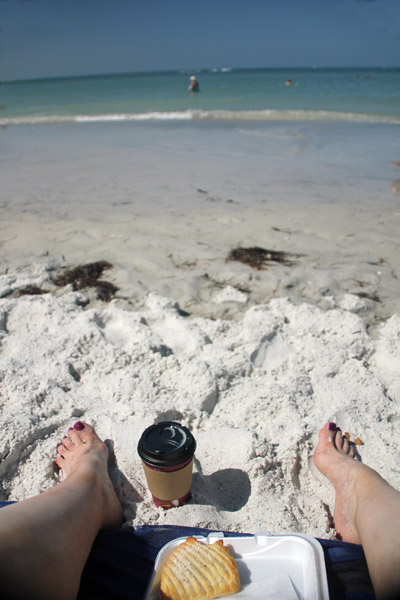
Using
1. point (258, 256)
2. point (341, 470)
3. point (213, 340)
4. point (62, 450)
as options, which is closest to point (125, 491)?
point (62, 450)

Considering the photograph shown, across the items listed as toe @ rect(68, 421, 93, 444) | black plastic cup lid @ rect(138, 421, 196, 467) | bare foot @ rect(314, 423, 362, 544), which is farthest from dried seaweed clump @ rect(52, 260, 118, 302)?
bare foot @ rect(314, 423, 362, 544)

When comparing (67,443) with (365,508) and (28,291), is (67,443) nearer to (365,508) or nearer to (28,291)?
(365,508)

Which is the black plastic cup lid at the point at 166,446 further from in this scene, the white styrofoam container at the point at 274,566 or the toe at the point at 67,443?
the toe at the point at 67,443

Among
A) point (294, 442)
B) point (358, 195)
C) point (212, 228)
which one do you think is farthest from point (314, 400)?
point (358, 195)

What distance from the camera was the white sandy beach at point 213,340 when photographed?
66.8 inches

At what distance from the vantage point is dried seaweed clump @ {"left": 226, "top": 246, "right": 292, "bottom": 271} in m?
3.12

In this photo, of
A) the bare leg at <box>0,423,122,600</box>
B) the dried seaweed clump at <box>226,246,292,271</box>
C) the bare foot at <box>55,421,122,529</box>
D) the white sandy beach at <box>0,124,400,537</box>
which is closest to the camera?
the bare leg at <box>0,423,122,600</box>

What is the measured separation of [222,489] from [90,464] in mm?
527

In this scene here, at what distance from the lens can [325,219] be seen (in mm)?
3959

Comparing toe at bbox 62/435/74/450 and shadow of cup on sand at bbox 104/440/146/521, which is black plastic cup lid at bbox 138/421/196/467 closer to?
shadow of cup on sand at bbox 104/440/146/521

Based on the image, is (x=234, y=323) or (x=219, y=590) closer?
(x=219, y=590)

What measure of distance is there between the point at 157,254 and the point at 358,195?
104 inches

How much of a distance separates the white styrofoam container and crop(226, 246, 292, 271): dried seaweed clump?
2.00 m

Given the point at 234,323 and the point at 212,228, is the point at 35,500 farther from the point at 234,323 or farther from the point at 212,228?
the point at 212,228
